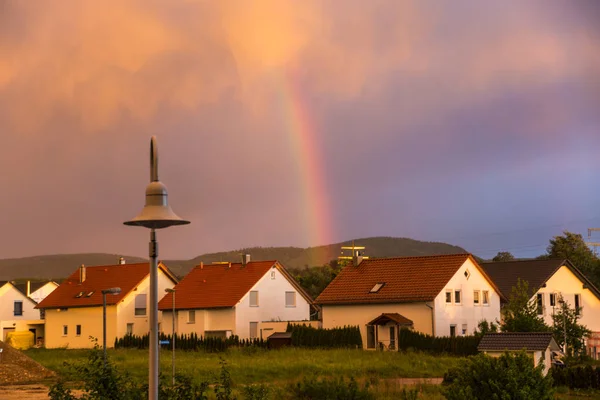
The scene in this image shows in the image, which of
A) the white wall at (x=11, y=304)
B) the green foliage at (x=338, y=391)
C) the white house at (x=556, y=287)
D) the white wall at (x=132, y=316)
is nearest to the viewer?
the green foliage at (x=338, y=391)

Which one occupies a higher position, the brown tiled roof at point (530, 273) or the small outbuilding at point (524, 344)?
the brown tiled roof at point (530, 273)

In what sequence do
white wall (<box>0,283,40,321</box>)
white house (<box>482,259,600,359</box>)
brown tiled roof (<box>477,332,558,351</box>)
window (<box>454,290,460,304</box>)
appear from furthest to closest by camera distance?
white wall (<box>0,283,40,321</box>), white house (<box>482,259,600,359</box>), window (<box>454,290,460,304</box>), brown tiled roof (<box>477,332,558,351</box>)

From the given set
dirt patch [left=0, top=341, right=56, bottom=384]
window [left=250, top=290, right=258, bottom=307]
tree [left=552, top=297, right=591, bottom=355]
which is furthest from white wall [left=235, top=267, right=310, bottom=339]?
tree [left=552, top=297, right=591, bottom=355]

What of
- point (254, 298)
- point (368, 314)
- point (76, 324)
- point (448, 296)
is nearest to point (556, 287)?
point (448, 296)

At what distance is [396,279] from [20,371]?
2582 centimetres

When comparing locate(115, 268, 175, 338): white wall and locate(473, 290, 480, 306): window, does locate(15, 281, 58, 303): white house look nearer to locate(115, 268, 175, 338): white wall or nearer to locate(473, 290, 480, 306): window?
locate(115, 268, 175, 338): white wall

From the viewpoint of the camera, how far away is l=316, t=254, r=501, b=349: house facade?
188 feet

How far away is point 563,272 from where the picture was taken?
6738cm

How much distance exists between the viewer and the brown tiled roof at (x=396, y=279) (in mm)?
57844

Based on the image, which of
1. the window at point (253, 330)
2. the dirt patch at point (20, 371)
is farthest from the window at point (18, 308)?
the dirt patch at point (20, 371)

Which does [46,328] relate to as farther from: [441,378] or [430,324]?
[441,378]

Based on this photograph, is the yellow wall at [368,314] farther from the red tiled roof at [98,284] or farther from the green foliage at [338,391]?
the green foliage at [338,391]

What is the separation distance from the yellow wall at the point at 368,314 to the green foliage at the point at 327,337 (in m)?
2.02

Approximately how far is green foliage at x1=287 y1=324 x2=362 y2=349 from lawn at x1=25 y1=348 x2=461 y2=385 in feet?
9.42
